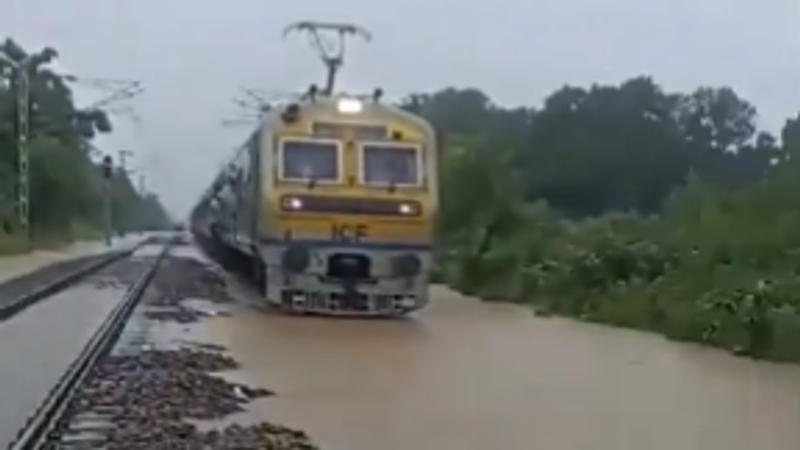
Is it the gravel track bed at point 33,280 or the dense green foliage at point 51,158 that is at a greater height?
the dense green foliage at point 51,158

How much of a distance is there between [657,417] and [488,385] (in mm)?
2473

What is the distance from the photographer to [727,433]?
36.7ft

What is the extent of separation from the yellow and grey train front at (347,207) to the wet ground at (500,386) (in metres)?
0.48

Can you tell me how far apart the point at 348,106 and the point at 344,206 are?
1752 millimetres

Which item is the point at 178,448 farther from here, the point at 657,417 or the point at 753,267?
the point at 753,267

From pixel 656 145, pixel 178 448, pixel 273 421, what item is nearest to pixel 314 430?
pixel 273 421

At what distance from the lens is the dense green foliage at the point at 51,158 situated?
66188mm

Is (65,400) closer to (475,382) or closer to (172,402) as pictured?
(172,402)

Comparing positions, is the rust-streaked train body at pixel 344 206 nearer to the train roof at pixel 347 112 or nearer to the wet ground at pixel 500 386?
the train roof at pixel 347 112

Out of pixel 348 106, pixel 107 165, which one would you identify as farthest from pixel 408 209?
pixel 107 165

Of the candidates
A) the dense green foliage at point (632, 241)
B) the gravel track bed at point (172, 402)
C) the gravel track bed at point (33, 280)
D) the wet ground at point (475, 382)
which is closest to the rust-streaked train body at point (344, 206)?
the wet ground at point (475, 382)

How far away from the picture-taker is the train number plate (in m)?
20.6

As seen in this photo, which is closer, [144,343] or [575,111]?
[144,343]

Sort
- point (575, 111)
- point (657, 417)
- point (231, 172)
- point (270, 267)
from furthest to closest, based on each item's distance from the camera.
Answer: point (575, 111) < point (231, 172) < point (270, 267) < point (657, 417)
